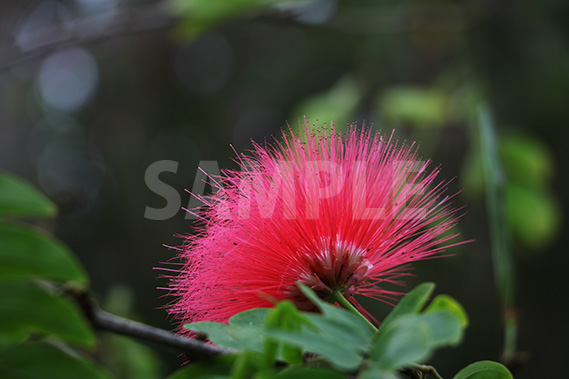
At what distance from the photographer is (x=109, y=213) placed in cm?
686

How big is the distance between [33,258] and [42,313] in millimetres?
92

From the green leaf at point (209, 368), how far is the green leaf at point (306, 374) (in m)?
0.19

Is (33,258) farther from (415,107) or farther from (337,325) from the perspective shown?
(415,107)

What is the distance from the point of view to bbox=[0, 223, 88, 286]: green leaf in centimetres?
80

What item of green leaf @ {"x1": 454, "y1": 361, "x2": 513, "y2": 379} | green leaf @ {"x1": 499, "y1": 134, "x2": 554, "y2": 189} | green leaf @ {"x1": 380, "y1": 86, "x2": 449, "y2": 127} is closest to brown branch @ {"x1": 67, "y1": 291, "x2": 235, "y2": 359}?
green leaf @ {"x1": 454, "y1": 361, "x2": 513, "y2": 379}

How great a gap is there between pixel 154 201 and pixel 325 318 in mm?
5827

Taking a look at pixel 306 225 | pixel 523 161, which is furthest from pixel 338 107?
pixel 306 225

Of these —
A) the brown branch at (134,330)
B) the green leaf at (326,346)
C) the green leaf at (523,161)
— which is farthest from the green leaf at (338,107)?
the green leaf at (326,346)

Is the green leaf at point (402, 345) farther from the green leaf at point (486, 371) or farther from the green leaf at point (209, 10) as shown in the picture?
the green leaf at point (209, 10)

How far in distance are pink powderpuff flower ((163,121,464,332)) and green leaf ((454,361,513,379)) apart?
0.29 m

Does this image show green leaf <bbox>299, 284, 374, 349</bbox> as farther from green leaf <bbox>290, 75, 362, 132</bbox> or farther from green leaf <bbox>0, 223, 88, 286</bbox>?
green leaf <bbox>290, 75, 362, 132</bbox>

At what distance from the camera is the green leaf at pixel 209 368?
0.93 meters

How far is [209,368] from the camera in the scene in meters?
0.95

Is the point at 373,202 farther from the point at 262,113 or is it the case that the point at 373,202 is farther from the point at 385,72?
the point at 262,113
